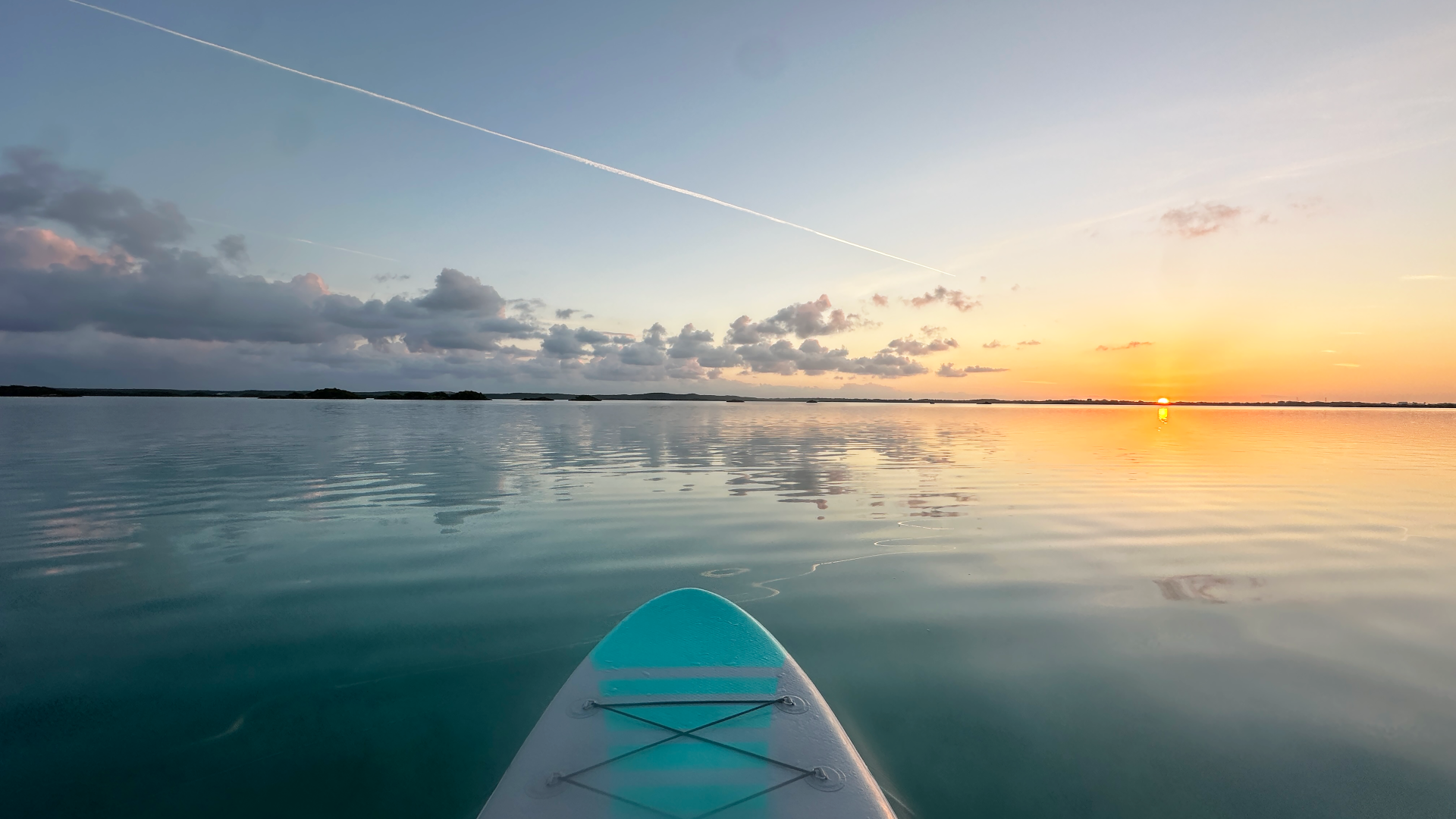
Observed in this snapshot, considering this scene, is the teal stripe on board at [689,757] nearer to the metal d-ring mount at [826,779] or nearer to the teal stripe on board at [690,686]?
the metal d-ring mount at [826,779]

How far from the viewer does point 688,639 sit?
17.5ft

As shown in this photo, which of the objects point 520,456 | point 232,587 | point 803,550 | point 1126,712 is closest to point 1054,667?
point 1126,712

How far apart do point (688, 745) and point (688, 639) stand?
59.7 inches

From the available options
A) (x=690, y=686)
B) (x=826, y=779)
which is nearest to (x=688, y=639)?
(x=690, y=686)

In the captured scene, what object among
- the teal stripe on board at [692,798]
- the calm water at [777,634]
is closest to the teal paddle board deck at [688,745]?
the teal stripe on board at [692,798]

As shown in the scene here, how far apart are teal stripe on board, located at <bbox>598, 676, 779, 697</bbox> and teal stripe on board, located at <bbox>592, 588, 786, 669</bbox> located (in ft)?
0.70

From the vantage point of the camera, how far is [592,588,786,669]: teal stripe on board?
5.00 meters

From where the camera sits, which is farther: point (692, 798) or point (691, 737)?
point (691, 737)

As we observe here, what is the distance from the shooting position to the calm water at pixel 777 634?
13.1ft

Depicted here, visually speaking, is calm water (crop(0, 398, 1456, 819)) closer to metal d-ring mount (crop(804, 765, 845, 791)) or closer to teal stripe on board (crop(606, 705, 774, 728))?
metal d-ring mount (crop(804, 765, 845, 791))

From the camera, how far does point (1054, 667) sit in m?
5.59

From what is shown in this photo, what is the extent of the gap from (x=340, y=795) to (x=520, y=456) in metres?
19.5

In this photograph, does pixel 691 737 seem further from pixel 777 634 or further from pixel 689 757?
pixel 777 634

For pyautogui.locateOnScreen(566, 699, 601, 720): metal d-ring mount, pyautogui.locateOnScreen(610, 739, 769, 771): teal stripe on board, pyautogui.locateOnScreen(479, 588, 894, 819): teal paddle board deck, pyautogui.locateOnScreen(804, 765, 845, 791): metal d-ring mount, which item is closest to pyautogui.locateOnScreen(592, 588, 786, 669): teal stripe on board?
pyautogui.locateOnScreen(479, 588, 894, 819): teal paddle board deck
